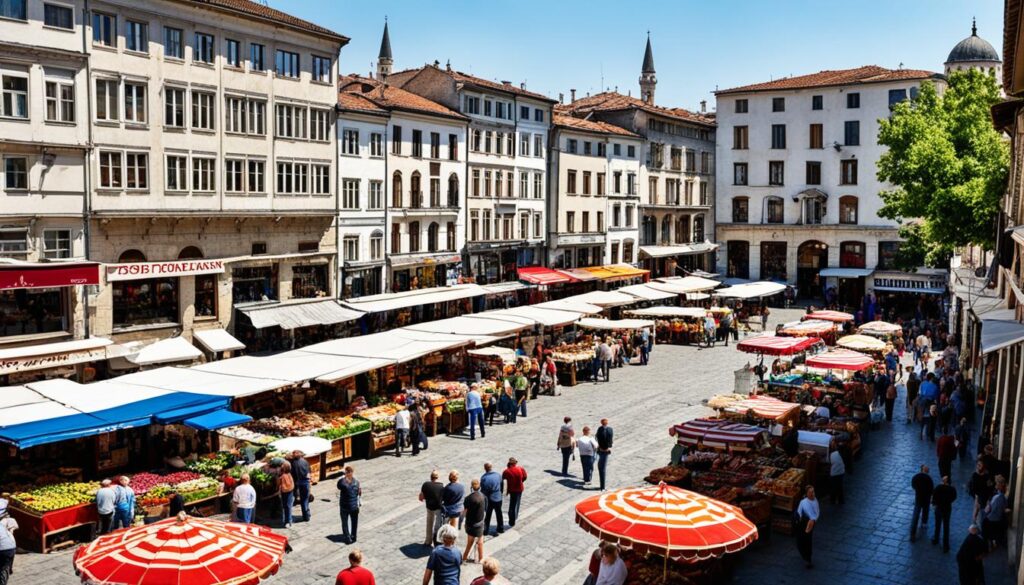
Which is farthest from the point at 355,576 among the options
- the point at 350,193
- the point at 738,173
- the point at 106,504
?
the point at 738,173

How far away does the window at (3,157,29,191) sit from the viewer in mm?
27656

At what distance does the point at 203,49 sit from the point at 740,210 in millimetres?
44167

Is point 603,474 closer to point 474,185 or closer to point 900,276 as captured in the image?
point 474,185

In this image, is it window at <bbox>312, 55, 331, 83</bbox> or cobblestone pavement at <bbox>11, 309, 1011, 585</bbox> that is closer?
cobblestone pavement at <bbox>11, 309, 1011, 585</bbox>

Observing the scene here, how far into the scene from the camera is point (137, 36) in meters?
31.1

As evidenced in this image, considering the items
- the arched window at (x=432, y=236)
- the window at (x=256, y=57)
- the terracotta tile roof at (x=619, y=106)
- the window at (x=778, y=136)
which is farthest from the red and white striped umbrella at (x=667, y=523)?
the window at (x=778, y=136)

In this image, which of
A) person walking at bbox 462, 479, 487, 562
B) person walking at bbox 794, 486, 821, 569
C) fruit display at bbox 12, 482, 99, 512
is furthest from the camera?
fruit display at bbox 12, 482, 99, 512

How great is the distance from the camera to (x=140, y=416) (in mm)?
18516

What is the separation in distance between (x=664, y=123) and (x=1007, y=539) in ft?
162

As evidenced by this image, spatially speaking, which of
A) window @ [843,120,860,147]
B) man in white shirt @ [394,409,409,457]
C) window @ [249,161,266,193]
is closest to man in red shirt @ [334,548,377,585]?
man in white shirt @ [394,409,409,457]

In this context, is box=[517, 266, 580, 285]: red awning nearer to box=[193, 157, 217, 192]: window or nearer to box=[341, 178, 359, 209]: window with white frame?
box=[341, 178, 359, 209]: window with white frame

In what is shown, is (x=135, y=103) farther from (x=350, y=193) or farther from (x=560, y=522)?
(x=560, y=522)

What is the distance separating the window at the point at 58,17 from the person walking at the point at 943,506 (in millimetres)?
28130

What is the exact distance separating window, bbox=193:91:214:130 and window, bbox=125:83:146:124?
2036 mm
